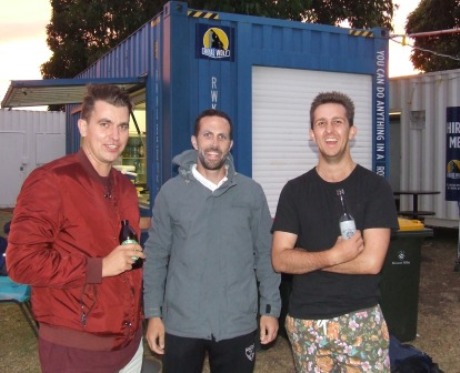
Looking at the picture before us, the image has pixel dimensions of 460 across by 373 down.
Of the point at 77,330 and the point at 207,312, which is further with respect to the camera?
the point at 207,312

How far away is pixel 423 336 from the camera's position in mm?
5621

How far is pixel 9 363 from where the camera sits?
5059mm

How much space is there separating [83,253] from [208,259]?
79 centimetres

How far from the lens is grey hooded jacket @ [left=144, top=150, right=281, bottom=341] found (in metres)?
2.79

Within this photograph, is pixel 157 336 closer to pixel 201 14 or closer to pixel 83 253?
pixel 83 253

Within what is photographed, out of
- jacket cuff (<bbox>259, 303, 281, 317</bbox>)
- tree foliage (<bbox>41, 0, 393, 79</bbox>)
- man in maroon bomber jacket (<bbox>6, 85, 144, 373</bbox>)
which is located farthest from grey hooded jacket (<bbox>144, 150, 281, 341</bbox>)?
tree foliage (<bbox>41, 0, 393, 79</bbox>)

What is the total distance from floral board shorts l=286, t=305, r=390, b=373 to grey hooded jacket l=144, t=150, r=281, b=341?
33cm

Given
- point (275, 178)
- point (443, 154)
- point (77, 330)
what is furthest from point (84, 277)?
point (443, 154)

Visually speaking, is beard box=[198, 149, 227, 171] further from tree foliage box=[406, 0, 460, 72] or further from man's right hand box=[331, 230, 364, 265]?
tree foliage box=[406, 0, 460, 72]

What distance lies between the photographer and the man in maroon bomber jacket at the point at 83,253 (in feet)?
6.80

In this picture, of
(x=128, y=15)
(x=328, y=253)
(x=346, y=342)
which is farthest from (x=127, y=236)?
(x=128, y=15)

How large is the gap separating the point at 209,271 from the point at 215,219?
26 centimetres

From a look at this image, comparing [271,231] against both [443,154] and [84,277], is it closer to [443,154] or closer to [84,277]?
[84,277]

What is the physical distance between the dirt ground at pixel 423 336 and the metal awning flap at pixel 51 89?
2.71 meters
